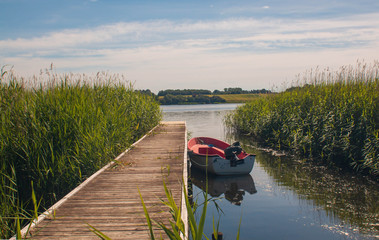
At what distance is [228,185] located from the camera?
927 cm

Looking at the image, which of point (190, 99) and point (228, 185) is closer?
point (228, 185)

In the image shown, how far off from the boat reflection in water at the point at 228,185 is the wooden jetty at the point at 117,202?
69.4 inches

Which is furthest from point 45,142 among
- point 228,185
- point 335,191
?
point 335,191

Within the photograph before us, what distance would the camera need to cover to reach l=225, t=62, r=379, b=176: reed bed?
8781 mm

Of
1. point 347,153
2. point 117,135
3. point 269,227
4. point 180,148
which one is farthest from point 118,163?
point 347,153

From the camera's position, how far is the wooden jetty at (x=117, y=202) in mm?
3783

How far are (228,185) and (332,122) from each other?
4353 mm

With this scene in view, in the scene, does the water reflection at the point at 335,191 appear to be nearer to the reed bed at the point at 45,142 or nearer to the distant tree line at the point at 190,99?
the reed bed at the point at 45,142

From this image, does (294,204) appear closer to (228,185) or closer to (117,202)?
(228,185)

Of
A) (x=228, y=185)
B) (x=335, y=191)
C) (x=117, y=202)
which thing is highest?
(x=117, y=202)

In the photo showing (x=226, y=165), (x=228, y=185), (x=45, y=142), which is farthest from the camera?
(x=226, y=165)

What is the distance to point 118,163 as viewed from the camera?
23.8 feet

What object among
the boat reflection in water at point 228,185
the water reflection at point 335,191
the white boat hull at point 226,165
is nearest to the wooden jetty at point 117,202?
the boat reflection in water at point 228,185

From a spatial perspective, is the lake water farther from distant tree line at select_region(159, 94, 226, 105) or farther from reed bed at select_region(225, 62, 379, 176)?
distant tree line at select_region(159, 94, 226, 105)
